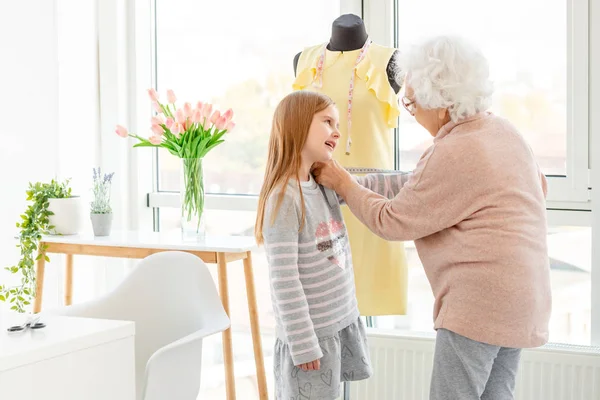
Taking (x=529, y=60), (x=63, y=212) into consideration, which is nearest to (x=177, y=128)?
(x=63, y=212)

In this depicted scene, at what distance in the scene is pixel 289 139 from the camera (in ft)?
6.42

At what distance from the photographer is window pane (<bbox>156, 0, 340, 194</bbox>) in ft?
10.9

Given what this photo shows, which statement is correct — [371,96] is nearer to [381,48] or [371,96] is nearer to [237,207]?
[381,48]

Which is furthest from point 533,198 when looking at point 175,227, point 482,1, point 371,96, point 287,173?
point 175,227

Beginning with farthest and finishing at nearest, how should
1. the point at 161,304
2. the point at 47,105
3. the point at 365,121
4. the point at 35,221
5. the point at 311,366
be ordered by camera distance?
1. the point at 47,105
2. the point at 35,221
3. the point at 365,121
4. the point at 161,304
5. the point at 311,366

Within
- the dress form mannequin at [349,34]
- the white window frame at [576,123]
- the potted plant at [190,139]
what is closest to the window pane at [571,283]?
the white window frame at [576,123]

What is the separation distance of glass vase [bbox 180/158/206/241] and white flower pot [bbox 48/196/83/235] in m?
0.52

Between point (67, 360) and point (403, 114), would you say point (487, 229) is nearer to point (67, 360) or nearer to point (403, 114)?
point (67, 360)

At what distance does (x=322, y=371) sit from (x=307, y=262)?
0.90 ft

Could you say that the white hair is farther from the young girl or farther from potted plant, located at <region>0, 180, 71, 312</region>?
potted plant, located at <region>0, 180, 71, 312</region>

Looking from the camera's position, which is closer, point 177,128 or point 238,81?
point 177,128

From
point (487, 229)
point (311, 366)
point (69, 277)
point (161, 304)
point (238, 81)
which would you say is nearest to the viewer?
point (487, 229)

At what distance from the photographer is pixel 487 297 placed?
1.70 m

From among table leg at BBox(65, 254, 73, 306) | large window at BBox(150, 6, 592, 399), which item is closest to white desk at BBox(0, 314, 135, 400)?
table leg at BBox(65, 254, 73, 306)
